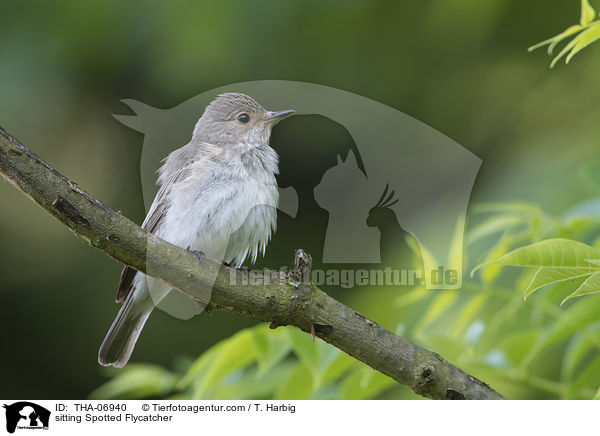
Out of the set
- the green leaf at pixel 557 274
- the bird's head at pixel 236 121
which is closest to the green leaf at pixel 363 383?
the green leaf at pixel 557 274

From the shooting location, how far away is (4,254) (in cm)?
410

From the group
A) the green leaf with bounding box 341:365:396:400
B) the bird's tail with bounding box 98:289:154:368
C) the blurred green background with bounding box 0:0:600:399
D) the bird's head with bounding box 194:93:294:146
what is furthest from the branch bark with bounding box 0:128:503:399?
the blurred green background with bounding box 0:0:600:399

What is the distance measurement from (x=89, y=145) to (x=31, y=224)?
662mm

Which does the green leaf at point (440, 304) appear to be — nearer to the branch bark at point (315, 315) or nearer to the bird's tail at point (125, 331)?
the branch bark at point (315, 315)

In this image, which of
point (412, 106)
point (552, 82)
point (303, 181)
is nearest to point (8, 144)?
point (303, 181)

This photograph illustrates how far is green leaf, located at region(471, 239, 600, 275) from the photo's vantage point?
58.1 inches

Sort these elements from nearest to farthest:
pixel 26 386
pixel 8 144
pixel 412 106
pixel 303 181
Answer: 1. pixel 8 144
2. pixel 26 386
3. pixel 303 181
4. pixel 412 106

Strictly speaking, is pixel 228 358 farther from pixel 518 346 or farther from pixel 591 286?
pixel 591 286

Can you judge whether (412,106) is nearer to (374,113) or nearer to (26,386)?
(374,113)

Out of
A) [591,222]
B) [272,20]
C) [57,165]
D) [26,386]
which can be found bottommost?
[26,386]

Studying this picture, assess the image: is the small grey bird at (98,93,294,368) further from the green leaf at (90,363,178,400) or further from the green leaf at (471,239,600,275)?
the green leaf at (471,239,600,275)
